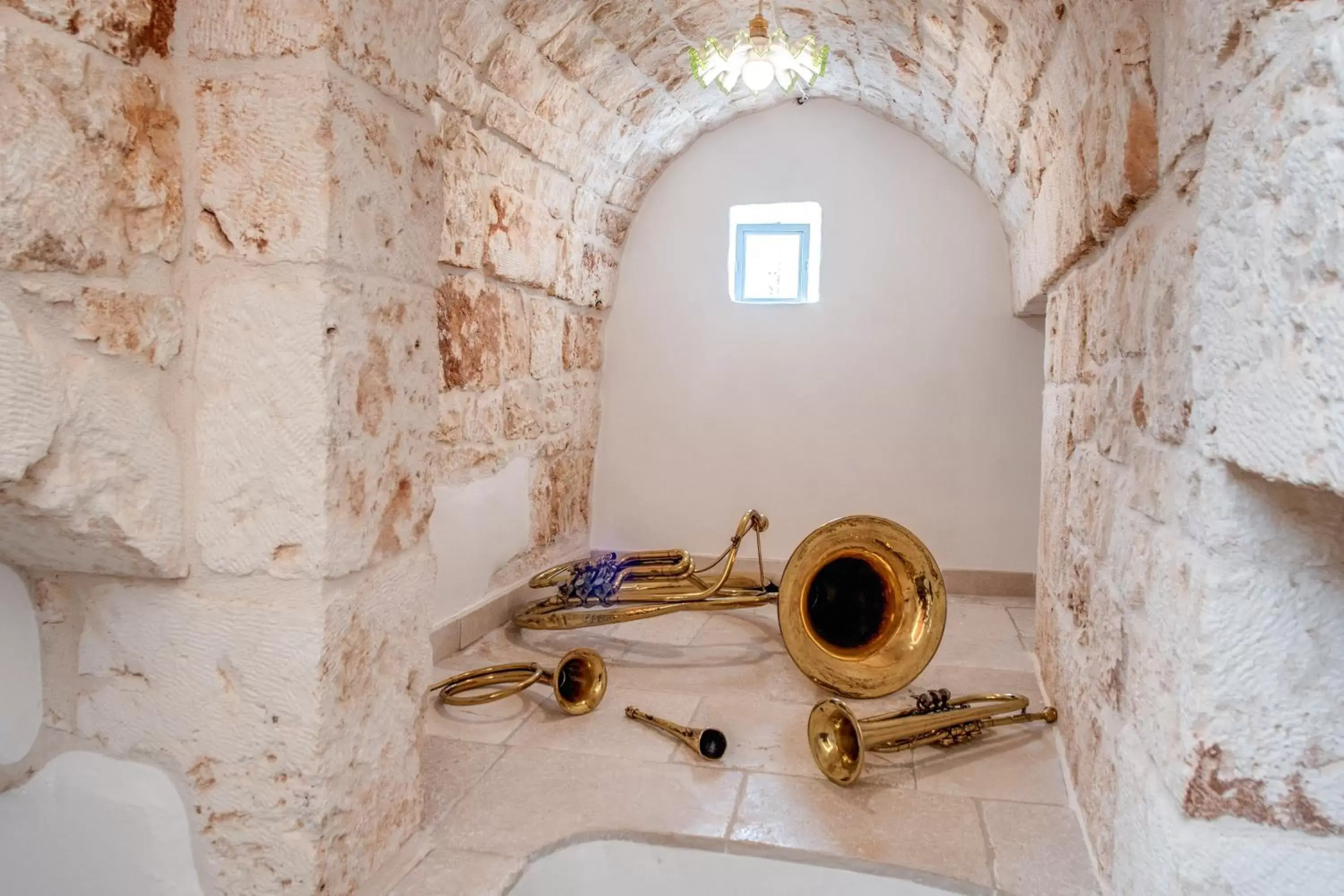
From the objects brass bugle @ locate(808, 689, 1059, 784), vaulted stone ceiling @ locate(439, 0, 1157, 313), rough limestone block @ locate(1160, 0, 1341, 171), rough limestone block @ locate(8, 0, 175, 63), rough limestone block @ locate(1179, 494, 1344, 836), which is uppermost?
vaulted stone ceiling @ locate(439, 0, 1157, 313)

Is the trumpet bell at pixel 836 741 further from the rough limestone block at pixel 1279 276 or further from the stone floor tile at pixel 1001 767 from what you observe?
the rough limestone block at pixel 1279 276

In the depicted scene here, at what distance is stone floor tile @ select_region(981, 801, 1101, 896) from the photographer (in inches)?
65.9

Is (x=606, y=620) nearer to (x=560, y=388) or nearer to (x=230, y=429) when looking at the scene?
(x=560, y=388)

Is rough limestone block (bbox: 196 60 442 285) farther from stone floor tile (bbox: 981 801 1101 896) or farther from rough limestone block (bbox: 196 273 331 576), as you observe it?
stone floor tile (bbox: 981 801 1101 896)

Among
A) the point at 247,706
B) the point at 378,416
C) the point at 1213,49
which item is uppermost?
the point at 1213,49

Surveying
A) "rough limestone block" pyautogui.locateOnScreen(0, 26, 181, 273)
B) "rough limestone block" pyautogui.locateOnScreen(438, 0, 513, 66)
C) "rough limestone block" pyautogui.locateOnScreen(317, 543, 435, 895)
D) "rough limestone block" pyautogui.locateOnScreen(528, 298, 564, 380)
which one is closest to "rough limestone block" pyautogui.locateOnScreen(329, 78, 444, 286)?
"rough limestone block" pyautogui.locateOnScreen(0, 26, 181, 273)

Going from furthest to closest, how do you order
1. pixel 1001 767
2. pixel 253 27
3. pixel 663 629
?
1. pixel 663 629
2. pixel 1001 767
3. pixel 253 27

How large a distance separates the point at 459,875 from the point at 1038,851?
114cm

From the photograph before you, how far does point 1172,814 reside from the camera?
1.19m

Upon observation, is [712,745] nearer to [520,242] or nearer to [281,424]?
[281,424]

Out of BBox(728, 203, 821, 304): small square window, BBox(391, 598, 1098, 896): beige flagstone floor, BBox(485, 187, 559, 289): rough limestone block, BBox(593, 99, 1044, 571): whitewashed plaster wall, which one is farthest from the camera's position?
BBox(728, 203, 821, 304): small square window

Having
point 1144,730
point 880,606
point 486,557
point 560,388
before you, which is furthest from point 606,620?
point 1144,730

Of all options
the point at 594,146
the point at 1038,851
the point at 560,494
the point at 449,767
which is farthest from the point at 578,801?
the point at 594,146

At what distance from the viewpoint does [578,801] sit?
1.99 metres
